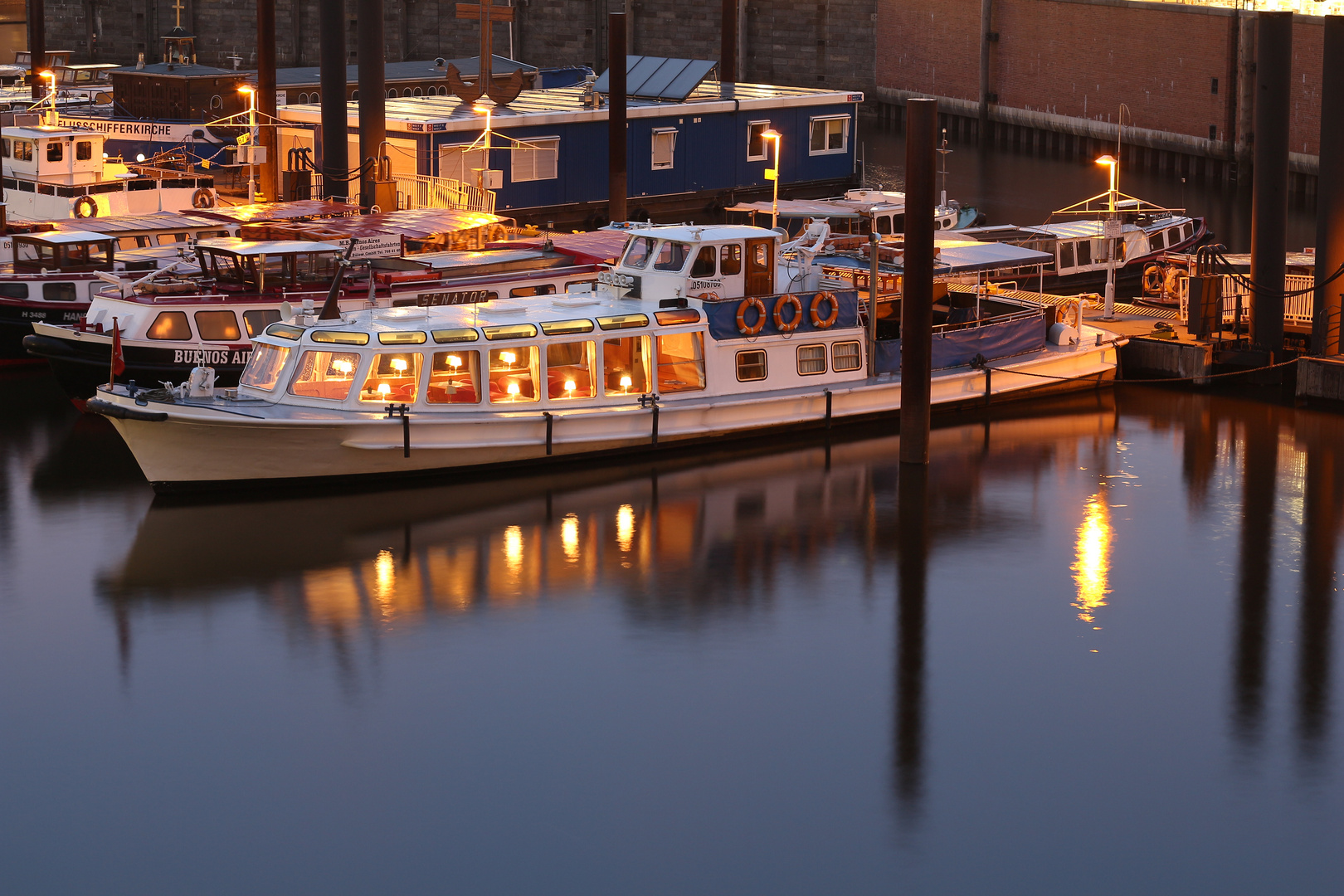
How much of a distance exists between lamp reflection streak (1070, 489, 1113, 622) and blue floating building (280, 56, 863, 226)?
24.3 metres

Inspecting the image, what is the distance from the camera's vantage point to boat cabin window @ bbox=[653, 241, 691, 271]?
31.8 metres

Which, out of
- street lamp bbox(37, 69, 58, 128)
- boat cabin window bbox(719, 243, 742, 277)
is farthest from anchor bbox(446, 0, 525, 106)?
boat cabin window bbox(719, 243, 742, 277)

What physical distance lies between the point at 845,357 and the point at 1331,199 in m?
10.2

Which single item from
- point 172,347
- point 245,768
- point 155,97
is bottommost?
point 245,768

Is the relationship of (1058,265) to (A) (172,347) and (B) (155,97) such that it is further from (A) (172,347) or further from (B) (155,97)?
(B) (155,97)

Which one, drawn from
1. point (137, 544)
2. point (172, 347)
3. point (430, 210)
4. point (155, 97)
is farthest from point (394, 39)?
point (137, 544)

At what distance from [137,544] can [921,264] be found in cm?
1329

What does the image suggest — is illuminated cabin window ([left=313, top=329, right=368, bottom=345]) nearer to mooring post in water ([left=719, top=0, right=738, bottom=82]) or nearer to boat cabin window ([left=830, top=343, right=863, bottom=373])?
boat cabin window ([left=830, top=343, right=863, bottom=373])

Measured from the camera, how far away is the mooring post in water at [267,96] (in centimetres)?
5091

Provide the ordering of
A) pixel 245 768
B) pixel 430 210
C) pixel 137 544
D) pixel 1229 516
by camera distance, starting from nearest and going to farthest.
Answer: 1. pixel 245 768
2. pixel 137 544
3. pixel 1229 516
4. pixel 430 210

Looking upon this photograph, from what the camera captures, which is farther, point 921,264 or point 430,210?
point 430,210

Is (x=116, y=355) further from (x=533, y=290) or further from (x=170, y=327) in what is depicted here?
(x=533, y=290)

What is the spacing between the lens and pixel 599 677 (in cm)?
2184

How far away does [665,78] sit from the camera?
60.7 m
